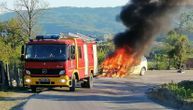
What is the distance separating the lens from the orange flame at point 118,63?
34.0 metres

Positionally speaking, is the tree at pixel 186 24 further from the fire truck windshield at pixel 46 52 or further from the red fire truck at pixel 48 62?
the fire truck windshield at pixel 46 52

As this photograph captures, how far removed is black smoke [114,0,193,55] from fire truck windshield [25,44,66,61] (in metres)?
5.32

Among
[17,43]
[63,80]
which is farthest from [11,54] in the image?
[63,80]

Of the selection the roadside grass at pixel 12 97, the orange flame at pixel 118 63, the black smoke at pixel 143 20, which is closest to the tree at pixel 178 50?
the orange flame at pixel 118 63

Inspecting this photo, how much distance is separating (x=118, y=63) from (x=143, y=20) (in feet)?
16.6

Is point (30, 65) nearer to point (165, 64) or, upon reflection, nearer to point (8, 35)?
point (165, 64)

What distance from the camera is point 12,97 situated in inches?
987

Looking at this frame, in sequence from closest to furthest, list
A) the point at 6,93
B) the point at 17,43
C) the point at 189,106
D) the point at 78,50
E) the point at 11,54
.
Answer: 1. the point at 189,106
2. the point at 6,93
3. the point at 78,50
4. the point at 11,54
5. the point at 17,43

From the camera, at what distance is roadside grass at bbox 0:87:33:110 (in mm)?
21103

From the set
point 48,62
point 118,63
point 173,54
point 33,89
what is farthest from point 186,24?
point 48,62

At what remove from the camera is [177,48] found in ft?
213

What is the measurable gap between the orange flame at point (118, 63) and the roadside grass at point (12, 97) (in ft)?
23.0

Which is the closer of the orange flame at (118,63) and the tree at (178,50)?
the orange flame at (118,63)

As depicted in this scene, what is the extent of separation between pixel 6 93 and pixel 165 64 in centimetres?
3982
